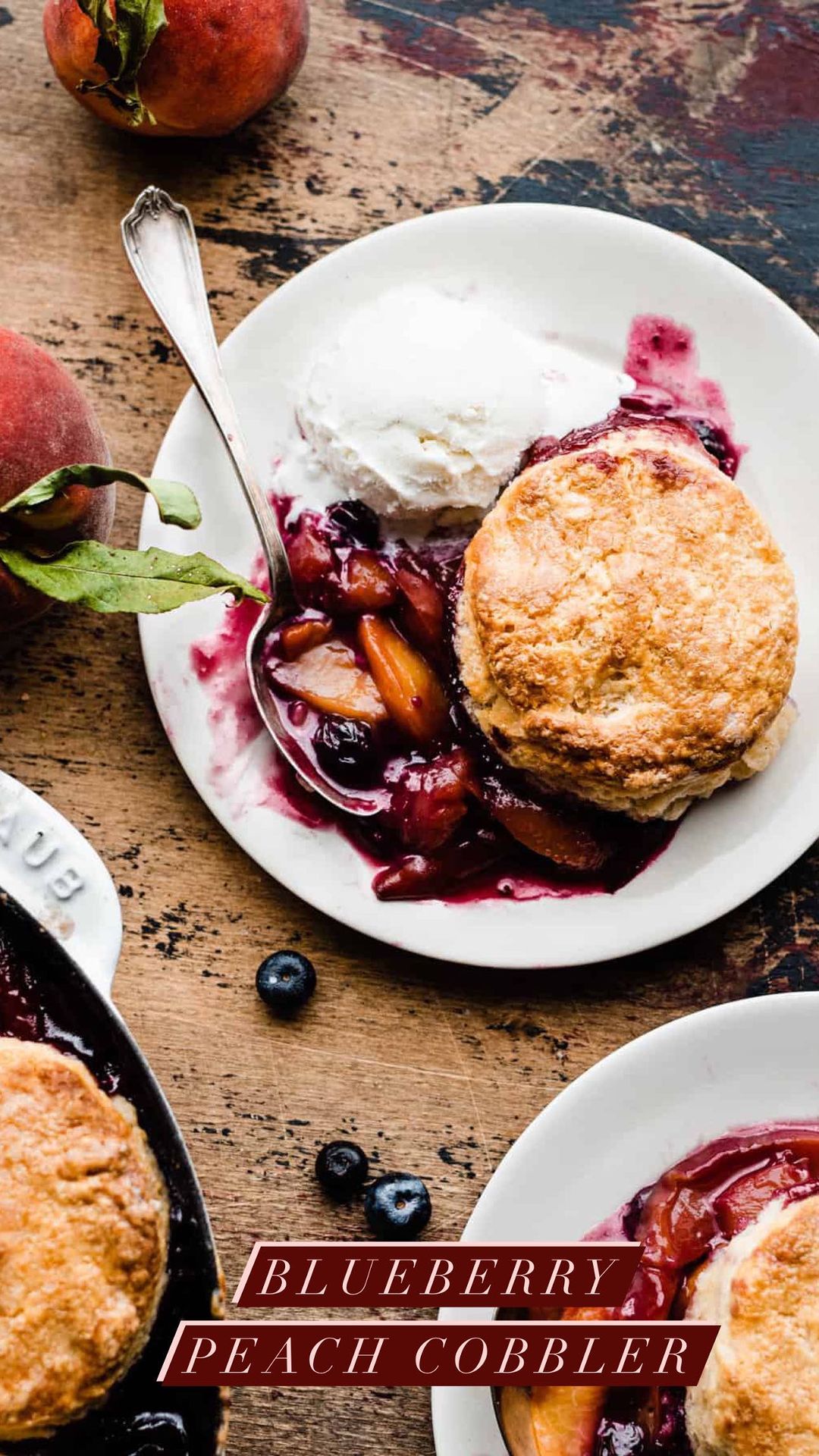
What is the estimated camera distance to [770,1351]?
2.21 meters

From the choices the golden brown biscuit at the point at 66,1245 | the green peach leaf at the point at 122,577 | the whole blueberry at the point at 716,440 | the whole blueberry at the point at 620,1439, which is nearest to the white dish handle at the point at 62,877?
the golden brown biscuit at the point at 66,1245

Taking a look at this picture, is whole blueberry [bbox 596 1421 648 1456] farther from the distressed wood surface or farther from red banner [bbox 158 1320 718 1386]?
the distressed wood surface

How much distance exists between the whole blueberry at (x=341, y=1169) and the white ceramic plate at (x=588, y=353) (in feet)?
1.49

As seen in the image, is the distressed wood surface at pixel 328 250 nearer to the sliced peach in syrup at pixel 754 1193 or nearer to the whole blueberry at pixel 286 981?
the whole blueberry at pixel 286 981

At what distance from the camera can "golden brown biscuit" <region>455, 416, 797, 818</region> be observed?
2496mm

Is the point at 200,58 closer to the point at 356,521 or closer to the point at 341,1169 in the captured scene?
the point at 356,521

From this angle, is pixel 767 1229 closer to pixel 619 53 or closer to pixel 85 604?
pixel 85 604

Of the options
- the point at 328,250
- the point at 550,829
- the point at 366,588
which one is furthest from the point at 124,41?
the point at 550,829

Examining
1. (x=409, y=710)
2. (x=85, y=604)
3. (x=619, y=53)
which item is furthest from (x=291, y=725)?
(x=619, y=53)

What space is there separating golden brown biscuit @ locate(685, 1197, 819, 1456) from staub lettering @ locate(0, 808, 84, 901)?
4.55 ft

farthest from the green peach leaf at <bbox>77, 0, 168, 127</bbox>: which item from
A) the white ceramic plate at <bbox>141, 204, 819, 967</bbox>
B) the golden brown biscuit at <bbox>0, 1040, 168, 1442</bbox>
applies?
the golden brown biscuit at <bbox>0, 1040, 168, 1442</bbox>

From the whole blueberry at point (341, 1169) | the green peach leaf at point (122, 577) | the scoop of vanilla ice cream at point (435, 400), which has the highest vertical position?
the scoop of vanilla ice cream at point (435, 400)

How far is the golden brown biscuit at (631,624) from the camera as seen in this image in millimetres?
2496

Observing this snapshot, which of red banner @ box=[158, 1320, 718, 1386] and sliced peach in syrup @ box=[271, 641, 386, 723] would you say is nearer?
red banner @ box=[158, 1320, 718, 1386]
